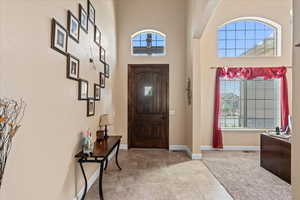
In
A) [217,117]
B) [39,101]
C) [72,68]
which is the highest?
[72,68]

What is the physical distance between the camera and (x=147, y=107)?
5.68 meters

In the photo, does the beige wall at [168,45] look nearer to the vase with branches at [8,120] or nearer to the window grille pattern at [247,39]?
the window grille pattern at [247,39]

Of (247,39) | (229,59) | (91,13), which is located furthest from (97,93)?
(247,39)

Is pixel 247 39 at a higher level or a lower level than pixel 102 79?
higher

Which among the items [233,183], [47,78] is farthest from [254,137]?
[47,78]

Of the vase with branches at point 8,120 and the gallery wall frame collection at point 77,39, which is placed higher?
the gallery wall frame collection at point 77,39

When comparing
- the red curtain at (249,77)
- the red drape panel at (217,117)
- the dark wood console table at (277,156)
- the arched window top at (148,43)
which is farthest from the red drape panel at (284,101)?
the arched window top at (148,43)

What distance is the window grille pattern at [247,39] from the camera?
5.69 metres

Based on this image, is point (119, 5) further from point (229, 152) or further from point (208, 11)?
point (229, 152)

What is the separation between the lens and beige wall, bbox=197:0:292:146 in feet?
18.3

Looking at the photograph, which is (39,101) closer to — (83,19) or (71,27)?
(71,27)

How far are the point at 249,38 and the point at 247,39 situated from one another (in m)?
0.07

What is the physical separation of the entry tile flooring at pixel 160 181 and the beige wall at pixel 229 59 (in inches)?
66.4

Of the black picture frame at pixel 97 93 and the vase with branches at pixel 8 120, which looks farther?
the black picture frame at pixel 97 93
